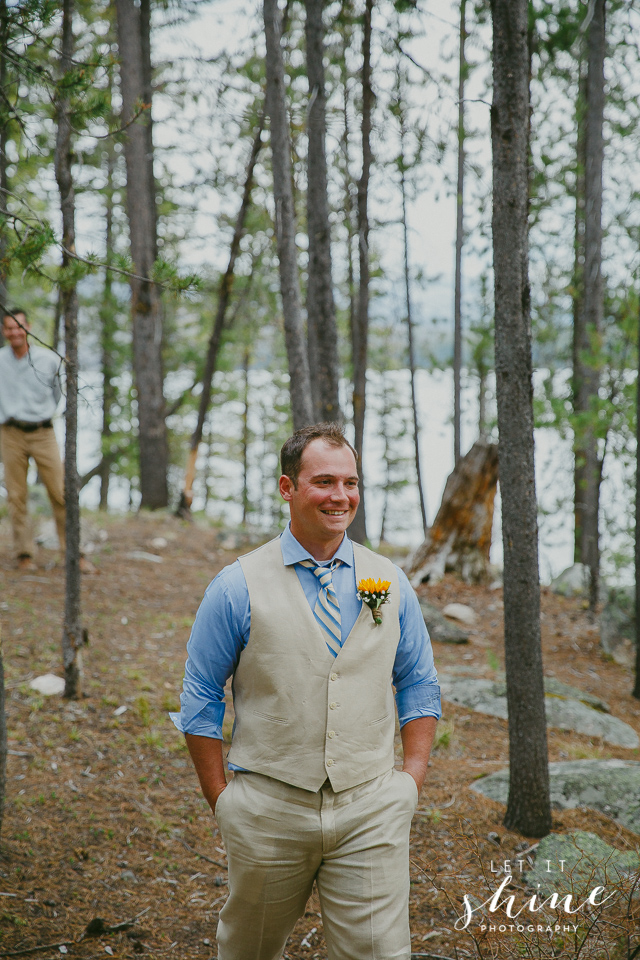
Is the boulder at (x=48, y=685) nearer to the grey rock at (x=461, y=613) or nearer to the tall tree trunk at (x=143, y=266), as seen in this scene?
the grey rock at (x=461, y=613)

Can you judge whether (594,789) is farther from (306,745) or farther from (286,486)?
(286,486)

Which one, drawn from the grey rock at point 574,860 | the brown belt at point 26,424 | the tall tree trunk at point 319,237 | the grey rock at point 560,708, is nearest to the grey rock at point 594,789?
the grey rock at point 574,860

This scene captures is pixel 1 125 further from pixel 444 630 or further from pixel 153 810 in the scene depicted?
pixel 444 630

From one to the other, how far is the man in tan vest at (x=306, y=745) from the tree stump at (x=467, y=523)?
27.4 ft

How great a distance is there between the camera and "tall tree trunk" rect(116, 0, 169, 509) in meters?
10.4

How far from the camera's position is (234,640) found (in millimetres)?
2256

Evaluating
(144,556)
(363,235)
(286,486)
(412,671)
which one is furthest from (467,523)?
(286,486)

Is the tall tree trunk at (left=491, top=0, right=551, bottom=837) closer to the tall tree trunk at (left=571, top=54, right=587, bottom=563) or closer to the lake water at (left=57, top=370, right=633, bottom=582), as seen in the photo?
the tall tree trunk at (left=571, top=54, right=587, bottom=563)

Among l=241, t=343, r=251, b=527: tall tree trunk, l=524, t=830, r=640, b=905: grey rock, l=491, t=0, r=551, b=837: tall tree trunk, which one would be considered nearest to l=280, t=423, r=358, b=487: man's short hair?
l=491, t=0, r=551, b=837: tall tree trunk

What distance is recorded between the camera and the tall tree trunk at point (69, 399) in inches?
188

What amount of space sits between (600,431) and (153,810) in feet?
20.4

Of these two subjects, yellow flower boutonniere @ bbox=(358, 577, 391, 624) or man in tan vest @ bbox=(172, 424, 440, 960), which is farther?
yellow flower boutonniere @ bbox=(358, 577, 391, 624)

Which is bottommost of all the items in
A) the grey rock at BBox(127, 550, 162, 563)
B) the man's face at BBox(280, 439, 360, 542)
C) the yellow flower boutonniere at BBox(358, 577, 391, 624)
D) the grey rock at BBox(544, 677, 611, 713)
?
the grey rock at BBox(544, 677, 611, 713)

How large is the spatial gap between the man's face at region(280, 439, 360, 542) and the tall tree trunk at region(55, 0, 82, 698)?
2.71 metres
